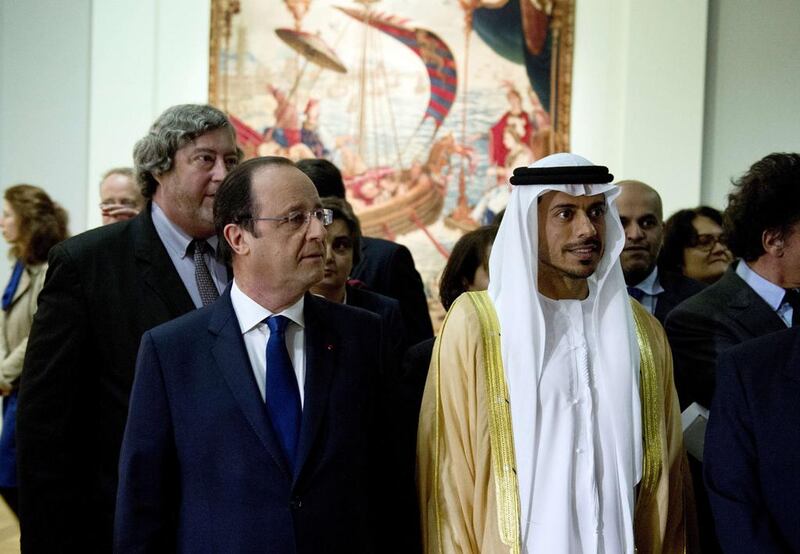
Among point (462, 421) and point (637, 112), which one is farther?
point (637, 112)

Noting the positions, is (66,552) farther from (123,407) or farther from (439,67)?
(439,67)

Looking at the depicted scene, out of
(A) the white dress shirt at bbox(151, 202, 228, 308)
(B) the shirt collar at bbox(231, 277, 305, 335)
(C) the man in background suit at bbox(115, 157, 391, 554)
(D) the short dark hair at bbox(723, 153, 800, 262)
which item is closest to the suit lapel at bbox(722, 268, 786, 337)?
(D) the short dark hair at bbox(723, 153, 800, 262)

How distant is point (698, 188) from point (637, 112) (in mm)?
736

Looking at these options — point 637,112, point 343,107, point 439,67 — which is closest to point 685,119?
point 637,112

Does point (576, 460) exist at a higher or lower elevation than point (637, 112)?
lower

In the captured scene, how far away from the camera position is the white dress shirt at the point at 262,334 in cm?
259

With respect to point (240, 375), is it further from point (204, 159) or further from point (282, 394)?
point (204, 159)

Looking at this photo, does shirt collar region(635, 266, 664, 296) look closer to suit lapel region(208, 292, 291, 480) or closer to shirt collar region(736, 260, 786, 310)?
shirt collar region(736, 260, 786, 310)

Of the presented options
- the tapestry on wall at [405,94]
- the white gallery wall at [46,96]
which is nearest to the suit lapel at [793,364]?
the tapestry on wall at [405,94]

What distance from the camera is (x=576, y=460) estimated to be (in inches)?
111

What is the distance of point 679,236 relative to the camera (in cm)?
530

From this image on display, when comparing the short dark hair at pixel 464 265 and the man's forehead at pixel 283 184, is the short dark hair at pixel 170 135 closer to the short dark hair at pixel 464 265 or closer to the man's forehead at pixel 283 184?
the man's forehead at pixel 283 184

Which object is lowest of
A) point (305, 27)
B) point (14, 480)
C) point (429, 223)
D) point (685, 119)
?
point (14, 480)

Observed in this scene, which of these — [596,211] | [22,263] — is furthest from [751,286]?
[22,263]
